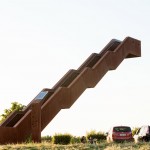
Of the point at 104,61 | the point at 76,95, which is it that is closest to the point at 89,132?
the point at 76,95

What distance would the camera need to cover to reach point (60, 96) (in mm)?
33000

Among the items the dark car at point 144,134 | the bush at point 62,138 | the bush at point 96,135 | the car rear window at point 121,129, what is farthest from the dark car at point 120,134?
the bush at point 96,135

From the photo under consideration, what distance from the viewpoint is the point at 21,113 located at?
3441 centimetres

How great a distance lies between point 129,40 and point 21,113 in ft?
42.0

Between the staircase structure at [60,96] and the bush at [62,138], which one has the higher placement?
the staircase structure at [60,96]

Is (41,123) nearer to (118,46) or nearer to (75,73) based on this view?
(75,73)

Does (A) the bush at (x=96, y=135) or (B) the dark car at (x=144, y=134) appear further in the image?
(A) the bush at (x=96, y=135)

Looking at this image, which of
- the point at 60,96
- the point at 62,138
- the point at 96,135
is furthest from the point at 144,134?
the point at 96,135

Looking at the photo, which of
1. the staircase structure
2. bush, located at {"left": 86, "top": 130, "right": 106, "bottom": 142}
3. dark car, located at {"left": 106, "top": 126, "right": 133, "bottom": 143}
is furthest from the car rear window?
bush, located at {"left": 86, "top": 130, "right": 106, "bottom": 142}

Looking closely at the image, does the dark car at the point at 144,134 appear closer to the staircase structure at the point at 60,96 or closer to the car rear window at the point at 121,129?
the car rear window at the point at 121,129

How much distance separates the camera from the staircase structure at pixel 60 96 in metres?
30.8

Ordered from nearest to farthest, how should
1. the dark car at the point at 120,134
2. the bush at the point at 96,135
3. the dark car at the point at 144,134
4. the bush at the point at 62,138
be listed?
the dark car at the point at 144,134, the dark car at the point at 120,134, the bush at the point at 62,138, the bush at the point at 96,135

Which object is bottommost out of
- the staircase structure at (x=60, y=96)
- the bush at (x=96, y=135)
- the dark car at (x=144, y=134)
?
the dark car at (x=144, y=134)

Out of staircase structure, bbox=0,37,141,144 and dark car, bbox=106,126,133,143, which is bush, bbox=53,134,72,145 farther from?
dark car, bbox=106,126,133,143
